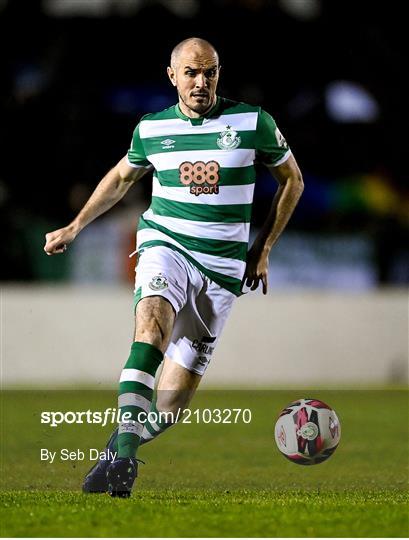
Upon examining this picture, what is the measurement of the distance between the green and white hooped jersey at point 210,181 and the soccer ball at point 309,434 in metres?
0.97

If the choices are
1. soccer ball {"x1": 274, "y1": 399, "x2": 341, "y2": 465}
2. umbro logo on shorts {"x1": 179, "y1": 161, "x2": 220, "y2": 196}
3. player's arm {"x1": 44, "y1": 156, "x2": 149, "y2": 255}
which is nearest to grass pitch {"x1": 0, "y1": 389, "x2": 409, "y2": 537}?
soccer ball {"x1": 274, "y1": 399, "x2": 341, "y2": 465}

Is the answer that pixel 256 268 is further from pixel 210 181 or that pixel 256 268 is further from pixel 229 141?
pixel 229 141

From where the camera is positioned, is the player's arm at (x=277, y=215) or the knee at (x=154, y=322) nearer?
the knee at (x=154, y=322)

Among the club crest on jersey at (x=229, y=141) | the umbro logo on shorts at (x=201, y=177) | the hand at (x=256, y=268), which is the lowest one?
the hand at (x=256, y=268)

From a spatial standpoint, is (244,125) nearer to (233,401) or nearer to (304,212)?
(233,401)

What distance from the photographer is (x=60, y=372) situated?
16016 millimetres

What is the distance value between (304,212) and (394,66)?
5.16m

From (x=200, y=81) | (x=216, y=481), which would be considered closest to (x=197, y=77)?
(x=200, y=81)

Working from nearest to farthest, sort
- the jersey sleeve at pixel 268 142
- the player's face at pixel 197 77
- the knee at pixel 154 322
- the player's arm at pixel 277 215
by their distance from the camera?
the knee at pixel 154 322 < the player's face at pixel 197 77 < the jersey sleeve at pixel 268 142 < the player's arm at pixel 277 215

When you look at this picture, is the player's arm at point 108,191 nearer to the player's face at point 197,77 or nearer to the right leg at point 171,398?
the player's face at point 197,77

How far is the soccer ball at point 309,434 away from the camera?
7887 mm

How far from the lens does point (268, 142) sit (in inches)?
293

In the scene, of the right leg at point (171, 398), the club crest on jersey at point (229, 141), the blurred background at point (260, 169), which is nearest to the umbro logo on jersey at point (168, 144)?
the club crest on jersey at point (229, 141)

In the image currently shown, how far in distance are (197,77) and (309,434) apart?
2.29 meters
